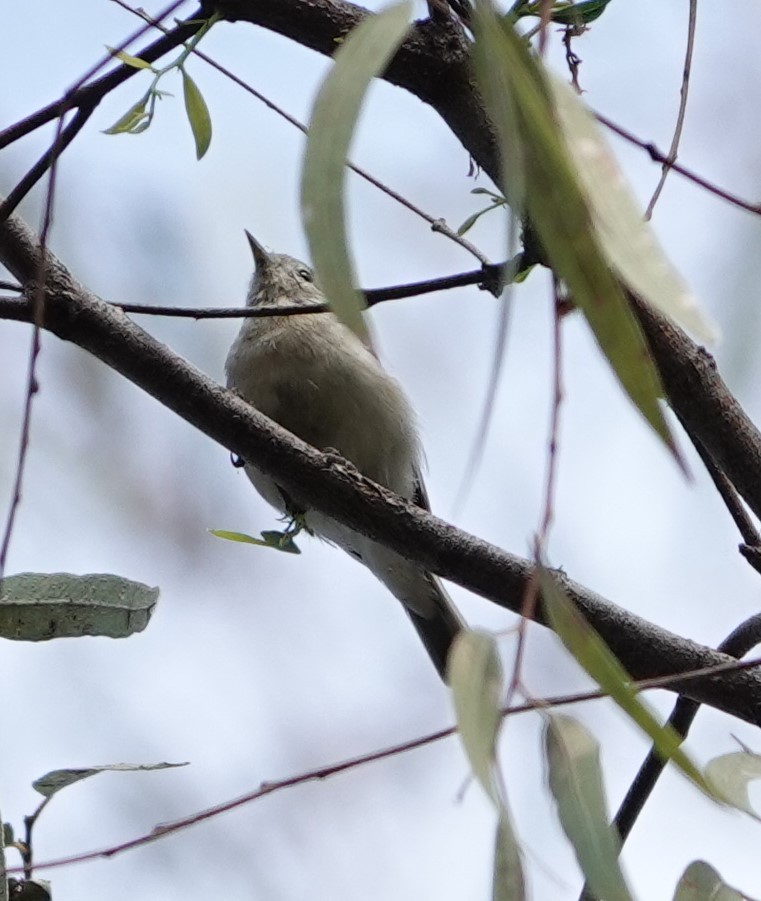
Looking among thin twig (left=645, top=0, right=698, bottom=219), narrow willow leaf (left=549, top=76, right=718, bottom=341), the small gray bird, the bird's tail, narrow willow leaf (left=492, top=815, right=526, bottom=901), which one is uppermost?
the small gray bird

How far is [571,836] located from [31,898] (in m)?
0.66

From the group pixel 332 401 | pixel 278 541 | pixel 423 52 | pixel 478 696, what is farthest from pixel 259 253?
pixel 478 696

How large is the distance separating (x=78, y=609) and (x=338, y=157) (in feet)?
2.35

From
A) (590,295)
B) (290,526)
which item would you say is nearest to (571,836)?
(590,295)

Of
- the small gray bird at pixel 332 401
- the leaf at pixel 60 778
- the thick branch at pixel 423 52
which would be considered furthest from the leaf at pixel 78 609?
the small gray bird at pixel 332 401

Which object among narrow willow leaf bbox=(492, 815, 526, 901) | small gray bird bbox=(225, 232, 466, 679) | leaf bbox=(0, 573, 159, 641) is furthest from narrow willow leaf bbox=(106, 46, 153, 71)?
small gray bird bbox=(225, 232, 466, 679)

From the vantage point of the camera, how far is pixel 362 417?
2635 mm

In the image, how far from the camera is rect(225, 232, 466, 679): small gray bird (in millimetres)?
2607

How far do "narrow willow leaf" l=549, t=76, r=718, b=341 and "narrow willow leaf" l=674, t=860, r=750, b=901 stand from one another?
629 mm

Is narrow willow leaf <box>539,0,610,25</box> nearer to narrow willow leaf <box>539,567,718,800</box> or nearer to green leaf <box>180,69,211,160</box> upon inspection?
green leaf <box>180,69,211,160</box>

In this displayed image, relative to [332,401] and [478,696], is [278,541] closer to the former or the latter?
[332,401]

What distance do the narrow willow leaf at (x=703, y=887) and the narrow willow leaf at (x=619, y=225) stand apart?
63 cm

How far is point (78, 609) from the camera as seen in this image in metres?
1.37

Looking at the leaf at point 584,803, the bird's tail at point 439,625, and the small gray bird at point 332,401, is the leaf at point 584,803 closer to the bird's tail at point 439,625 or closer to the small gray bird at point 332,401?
the small gray bird at point 332,401
